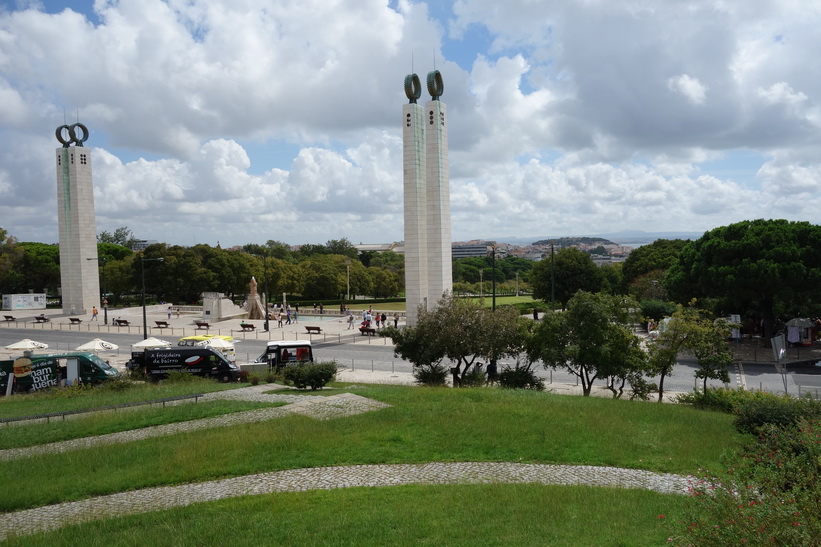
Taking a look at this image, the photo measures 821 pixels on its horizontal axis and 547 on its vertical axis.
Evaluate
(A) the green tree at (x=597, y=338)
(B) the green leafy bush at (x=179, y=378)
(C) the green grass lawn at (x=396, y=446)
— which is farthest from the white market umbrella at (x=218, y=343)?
(C) the green grass lawn at (x=396, y=446)

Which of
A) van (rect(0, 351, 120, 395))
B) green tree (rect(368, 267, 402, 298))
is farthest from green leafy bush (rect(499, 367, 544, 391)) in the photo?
green tree (rect(368, 267, 402, 298))

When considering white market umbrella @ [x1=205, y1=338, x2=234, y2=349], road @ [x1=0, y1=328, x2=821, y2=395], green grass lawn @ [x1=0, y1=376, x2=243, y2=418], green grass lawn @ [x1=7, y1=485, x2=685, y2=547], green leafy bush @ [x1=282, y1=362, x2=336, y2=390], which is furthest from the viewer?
white market umbrella @ [x1=205, y1=338, x2=234, y2=349]

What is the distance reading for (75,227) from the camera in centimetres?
5694

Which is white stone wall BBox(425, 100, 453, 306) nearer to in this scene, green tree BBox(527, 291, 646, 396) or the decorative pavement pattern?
green tree BBox(527, 291, 646, 396)

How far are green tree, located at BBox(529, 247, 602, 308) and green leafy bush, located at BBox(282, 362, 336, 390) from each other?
3814 centimetres

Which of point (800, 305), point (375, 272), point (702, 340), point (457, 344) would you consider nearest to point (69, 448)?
point (457, 344)

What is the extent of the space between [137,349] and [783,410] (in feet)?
89.0

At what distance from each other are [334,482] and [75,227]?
5473 cm

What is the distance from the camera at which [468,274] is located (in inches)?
4483

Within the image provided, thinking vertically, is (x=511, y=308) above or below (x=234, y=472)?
above

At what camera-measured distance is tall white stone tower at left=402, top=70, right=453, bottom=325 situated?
39594 mm

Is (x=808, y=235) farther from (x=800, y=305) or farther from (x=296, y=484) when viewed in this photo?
(x=296, y=484)

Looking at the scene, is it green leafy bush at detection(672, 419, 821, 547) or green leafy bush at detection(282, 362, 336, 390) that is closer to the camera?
green leafy bush at detection(672, 419, 821, 547)

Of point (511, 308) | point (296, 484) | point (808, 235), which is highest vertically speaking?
point (808, 235)
